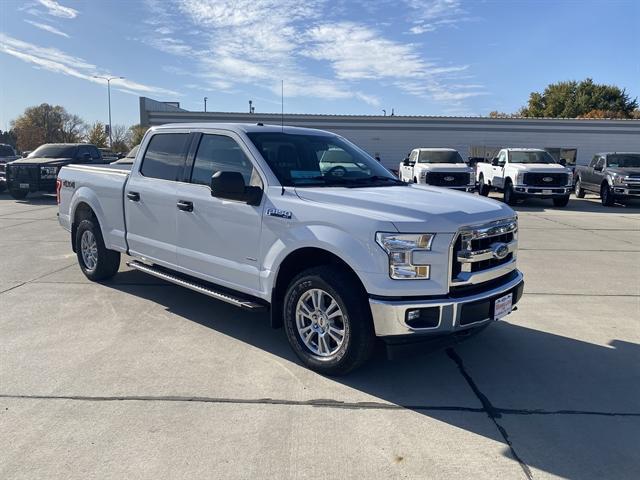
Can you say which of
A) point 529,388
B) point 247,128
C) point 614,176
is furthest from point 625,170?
point 247,128

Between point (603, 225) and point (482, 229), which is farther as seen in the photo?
point (603, 225)

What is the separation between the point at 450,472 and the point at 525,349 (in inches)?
88.4

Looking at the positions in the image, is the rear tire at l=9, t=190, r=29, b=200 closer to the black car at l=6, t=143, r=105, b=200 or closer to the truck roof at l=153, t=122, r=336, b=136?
the black car at l=6, t=143, r=105, b=200

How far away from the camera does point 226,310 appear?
584cm

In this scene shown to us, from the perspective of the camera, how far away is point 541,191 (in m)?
17.8

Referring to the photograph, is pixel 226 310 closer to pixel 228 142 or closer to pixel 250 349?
pixel 250 349

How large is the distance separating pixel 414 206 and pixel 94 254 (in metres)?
4.63

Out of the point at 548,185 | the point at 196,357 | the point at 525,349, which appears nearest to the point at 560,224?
the point at 548,185

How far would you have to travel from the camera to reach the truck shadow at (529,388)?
3197 millimetres

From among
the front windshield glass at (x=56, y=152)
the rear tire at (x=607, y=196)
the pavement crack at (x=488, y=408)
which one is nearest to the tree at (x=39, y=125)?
the front windshield glass at (x=56, y=152)

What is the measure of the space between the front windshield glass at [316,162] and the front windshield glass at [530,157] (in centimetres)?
1523

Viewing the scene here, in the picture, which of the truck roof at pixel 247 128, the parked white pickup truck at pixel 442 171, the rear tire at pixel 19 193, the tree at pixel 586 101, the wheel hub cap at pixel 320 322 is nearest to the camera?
the wheel hub cap at pixel 320 322

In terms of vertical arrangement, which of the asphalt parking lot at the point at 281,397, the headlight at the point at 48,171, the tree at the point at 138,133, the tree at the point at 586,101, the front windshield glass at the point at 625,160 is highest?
the tree at the point at 586,101

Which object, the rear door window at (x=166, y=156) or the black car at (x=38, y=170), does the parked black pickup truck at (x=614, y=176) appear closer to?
the rear door window at (x=166, y=156)
